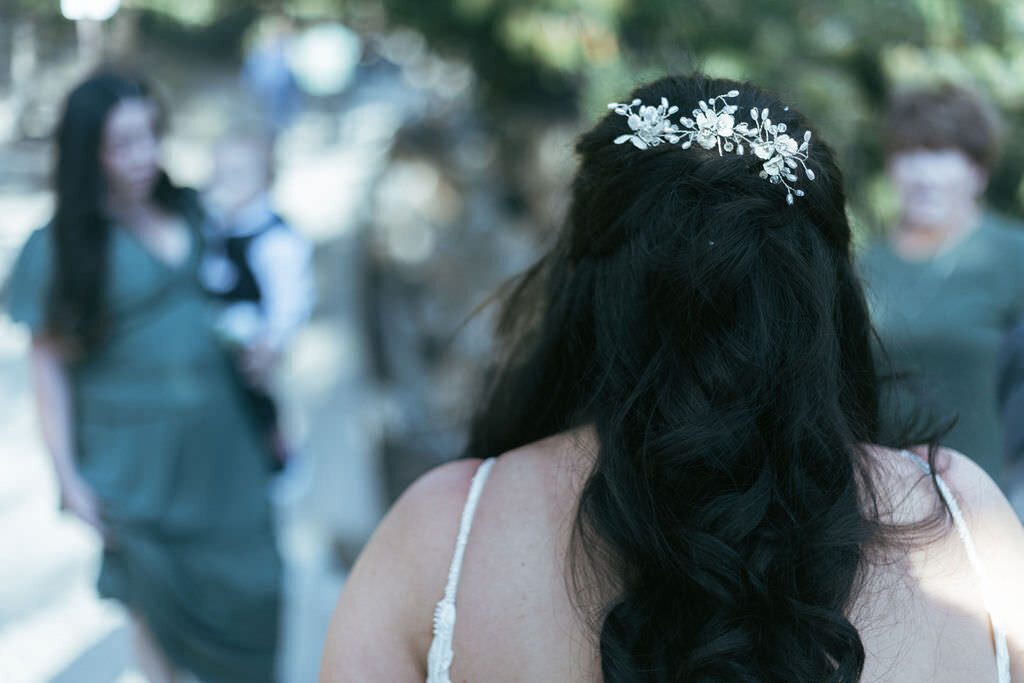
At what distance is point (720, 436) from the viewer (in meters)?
1.03

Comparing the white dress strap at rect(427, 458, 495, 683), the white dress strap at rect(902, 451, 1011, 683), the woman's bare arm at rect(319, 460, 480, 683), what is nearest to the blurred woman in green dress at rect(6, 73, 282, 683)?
the woman's bare arm at rect(319, 460, 480, 683)

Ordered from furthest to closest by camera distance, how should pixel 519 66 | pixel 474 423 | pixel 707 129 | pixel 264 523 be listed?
pixel 519 66, pixel 264 523, pixel 474 423, pixel 707 129

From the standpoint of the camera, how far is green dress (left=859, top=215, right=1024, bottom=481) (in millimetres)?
2396

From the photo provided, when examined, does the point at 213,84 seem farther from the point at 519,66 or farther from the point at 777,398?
the point at 777,398

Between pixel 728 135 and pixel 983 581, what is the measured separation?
61 centimetres

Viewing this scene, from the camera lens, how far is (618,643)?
1.02 meters

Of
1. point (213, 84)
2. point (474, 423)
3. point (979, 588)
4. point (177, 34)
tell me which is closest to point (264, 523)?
point (474, 423)

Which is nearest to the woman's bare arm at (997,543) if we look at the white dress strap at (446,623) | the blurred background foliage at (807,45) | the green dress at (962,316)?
the white dress strap at (446,623)

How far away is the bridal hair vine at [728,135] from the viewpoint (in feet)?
3.63

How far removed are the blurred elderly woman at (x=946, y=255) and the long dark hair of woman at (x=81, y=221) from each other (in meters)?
2.03

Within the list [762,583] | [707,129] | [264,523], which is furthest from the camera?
[264,523]

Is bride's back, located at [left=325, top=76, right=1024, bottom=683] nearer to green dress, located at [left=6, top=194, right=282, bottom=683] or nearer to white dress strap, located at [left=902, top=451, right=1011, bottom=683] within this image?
white dress strap, located at [left=902, top=451, right=1011, bottom=683]

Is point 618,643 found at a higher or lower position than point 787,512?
lower

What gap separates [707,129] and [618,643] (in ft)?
2.01
